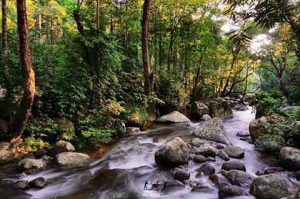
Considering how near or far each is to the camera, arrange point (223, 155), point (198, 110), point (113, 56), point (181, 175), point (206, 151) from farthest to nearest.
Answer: point (198, 110) → point (113, 56) → point (206, 151) → point (223, 155) → point (181, 175)

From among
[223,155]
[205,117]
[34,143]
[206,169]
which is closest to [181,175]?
[206,169]

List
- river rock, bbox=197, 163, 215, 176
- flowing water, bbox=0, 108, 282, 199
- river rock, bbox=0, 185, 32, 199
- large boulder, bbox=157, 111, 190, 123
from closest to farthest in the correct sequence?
river rock, bbox=0, 185, 32, 199
flowing water, bbox=0, 108, 282, 199
river rock, bbox=197, 163, 215, 176
large boulder, bbox=157, 111, 190, 123

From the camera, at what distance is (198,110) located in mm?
18344

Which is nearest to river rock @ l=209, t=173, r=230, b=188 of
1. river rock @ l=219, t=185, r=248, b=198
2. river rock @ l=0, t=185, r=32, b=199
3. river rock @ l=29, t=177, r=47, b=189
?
river rock @ l=219, t=185, r=248, b=198

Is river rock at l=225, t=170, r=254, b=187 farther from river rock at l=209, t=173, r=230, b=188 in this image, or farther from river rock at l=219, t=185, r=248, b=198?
river rock at l=219, t=185, r=248, b=198

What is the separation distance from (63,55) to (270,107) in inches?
375

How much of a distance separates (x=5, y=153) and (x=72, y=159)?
1.83 m

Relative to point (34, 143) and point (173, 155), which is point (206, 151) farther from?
point (34, 143)

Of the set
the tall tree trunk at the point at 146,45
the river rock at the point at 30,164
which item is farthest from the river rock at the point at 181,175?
the tall tree trunk at the point at 146,45

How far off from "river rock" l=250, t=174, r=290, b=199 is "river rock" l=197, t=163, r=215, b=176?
131cm

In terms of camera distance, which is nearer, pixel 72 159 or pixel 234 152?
pixel 72 159

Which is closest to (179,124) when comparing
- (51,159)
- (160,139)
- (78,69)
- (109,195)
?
(160,139)

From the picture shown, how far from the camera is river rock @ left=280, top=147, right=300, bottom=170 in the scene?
7.64 m

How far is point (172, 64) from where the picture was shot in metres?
22.4
